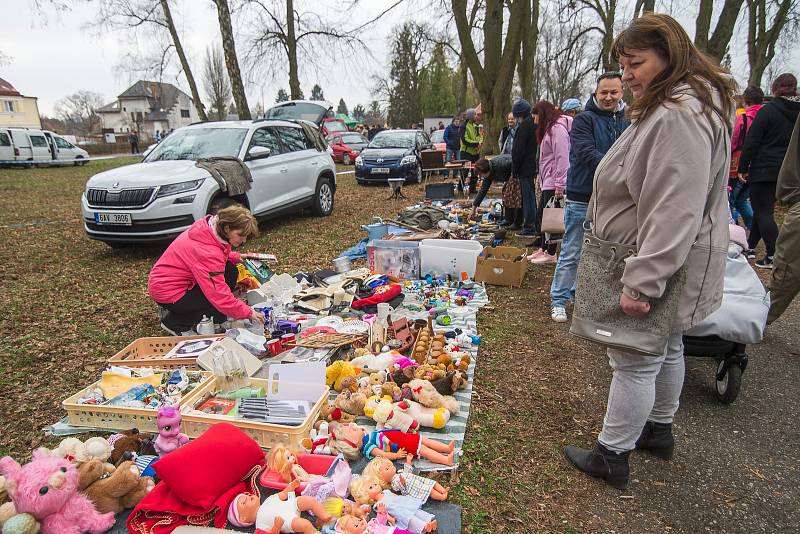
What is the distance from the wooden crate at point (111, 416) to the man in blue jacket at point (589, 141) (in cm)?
326

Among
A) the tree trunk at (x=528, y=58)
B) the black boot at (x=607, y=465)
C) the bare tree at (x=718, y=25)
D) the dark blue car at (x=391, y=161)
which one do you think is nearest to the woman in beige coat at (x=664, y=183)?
the black boot at (x=607, y=465)

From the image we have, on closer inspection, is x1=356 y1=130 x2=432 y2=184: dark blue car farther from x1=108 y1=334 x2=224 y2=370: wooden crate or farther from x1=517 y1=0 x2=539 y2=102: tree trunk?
x1=108 y1=334 x2=224 y2=370: wooden crate

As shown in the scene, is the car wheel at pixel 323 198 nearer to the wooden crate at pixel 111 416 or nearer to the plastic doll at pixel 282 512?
the wooden crate at pixel 111 416

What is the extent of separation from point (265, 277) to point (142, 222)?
1960 millimetres

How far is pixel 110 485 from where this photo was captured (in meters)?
2.10

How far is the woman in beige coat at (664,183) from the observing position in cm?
181

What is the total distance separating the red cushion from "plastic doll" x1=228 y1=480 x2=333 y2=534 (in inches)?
5.0

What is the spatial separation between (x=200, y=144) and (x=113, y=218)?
1838mm

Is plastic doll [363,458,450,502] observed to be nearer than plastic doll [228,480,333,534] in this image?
No

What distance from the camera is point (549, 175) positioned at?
608 centimetres

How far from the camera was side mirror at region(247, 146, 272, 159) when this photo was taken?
7125 millimetres

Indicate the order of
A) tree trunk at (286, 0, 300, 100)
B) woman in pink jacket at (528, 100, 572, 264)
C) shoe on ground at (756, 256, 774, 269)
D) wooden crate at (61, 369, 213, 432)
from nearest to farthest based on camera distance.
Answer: wooden crate at (61, 369, 213, 432) → shoe on ground at (756, 256, 774, 269) → woman in pink jacket at (528, 100, 572, 264) → tree trunk at (286, 0, 300, 100)

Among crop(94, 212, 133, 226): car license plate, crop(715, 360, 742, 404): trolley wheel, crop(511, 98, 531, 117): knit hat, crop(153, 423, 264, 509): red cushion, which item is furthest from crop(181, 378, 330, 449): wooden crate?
crop(511, 98, 531, 117): knit hat

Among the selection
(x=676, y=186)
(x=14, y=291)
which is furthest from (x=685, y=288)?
(x=14, y=291)
